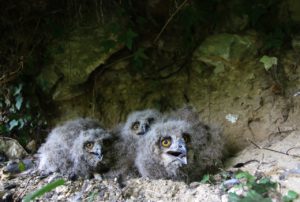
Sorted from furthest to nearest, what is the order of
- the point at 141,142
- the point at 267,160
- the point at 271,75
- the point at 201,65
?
the point at 201,65 < the point at 271,75 < the point at 141,142 < the point at 267,160

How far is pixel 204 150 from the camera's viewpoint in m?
3.01

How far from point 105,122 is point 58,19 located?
1158 mm

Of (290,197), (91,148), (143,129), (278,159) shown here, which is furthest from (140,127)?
(290,197)

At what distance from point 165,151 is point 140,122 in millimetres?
654

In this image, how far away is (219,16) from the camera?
386cm

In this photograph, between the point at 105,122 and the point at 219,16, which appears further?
the point at 105,122

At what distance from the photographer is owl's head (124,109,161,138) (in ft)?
→ 11.2

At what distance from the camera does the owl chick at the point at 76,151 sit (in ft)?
10.0

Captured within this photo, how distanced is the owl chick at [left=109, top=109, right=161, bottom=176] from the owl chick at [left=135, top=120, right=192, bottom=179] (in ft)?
0.39

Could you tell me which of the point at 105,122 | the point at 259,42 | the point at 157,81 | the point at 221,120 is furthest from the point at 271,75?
the point at 105,122

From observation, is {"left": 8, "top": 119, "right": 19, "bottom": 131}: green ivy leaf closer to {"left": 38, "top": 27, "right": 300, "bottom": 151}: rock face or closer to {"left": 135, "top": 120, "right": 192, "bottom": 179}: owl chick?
{"left": 38, "top": 27, "right": 300, "bottom": 151}: rock face

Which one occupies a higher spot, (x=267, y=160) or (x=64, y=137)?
(x=64, y=137)

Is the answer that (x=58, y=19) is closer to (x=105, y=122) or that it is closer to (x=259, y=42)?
(x=105, y=122)

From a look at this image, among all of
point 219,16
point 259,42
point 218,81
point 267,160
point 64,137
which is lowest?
point 267,160
